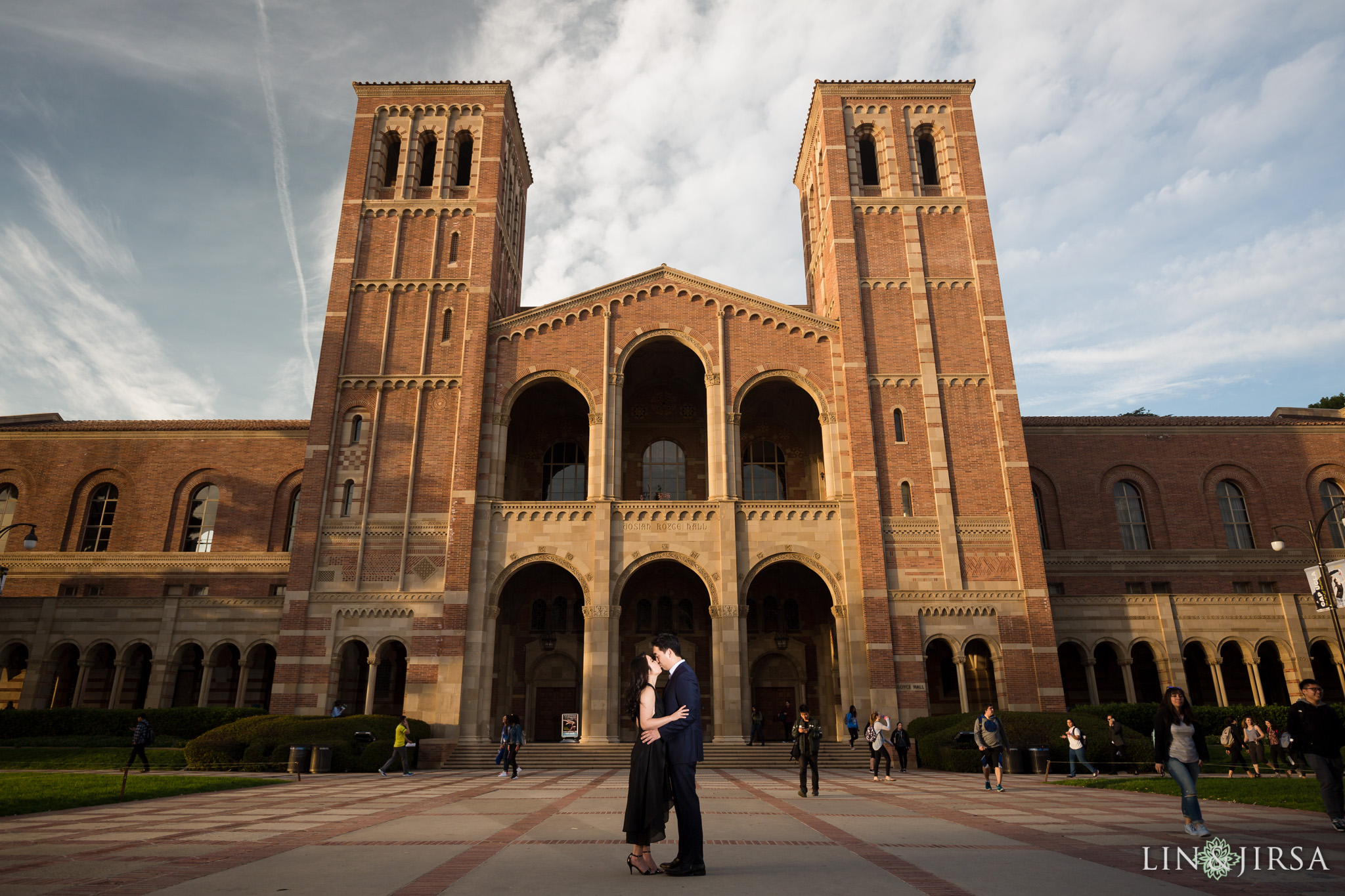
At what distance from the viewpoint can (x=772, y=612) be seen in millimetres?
33562

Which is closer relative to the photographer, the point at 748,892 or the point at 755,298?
the point at 748,892

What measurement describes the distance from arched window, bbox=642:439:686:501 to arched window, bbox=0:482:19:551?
29.0 meters

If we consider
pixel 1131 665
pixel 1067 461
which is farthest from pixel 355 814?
pixel 1067 461

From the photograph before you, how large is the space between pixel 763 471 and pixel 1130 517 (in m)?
17.0

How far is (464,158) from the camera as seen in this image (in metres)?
35.6

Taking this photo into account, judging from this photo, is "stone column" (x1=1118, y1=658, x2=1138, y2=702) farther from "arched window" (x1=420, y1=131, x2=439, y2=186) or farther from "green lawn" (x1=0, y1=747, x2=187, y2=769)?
"arched window" (x1=420, y1=131, x2=439, y2=186)

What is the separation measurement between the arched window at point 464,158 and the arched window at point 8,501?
25.0 metres

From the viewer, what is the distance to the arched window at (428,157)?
116ft

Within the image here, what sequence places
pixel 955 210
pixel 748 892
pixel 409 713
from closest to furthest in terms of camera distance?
pixel 748 892 < pixel 409 713 < pixel 955 210

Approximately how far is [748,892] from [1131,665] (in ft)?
102

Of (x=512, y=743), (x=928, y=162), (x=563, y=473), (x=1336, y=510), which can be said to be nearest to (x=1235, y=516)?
(x=1336, y=510)

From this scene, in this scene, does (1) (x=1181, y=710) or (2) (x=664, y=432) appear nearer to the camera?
(1) (x=1181, y=710)

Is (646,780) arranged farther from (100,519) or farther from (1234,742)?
(100,519)

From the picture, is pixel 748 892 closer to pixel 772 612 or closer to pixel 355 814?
pixel 355 814
